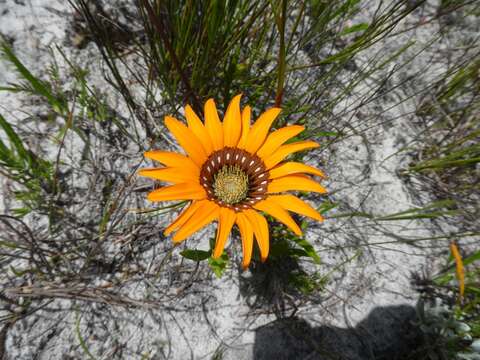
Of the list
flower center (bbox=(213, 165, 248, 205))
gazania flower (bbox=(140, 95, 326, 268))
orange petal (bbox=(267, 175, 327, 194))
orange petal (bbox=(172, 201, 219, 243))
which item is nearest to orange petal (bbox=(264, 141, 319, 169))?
gazania flower (bbox=(140, 95, 326, 268))

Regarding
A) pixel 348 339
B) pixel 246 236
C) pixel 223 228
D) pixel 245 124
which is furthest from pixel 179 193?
pixel 348 339

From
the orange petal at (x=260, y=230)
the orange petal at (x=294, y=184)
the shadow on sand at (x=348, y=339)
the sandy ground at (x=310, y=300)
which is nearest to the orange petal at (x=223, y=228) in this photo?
the orange petal at (x=260, y=230)

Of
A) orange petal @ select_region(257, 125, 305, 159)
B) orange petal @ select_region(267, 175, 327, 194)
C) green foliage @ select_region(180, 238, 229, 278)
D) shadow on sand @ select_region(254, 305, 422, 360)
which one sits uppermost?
orange petal @ select_region(257, 125, 305, 159)

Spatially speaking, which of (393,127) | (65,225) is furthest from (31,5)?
(393,127)

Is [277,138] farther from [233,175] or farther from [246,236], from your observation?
[246,236]

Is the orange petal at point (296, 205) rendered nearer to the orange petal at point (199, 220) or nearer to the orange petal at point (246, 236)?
the orange petal at point (246, 236)

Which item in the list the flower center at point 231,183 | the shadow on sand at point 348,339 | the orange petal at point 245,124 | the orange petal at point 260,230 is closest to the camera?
the orange petal at point 260,230

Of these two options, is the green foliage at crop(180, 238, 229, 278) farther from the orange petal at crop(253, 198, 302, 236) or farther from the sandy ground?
the orange petal at crop(253, 198, 302, 236)
